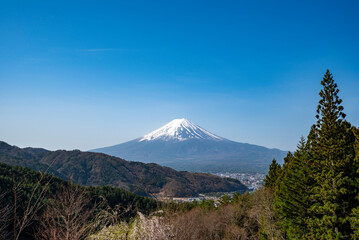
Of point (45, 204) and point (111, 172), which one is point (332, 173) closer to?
point (45, 204)

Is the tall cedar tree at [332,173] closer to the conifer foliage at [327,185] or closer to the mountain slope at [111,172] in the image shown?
the conifer foliage at [327,185]

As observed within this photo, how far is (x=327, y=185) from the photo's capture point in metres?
13.9

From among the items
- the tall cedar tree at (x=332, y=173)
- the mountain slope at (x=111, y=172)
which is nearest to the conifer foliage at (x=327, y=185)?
the tall cedar tree at (x=332, y=173)

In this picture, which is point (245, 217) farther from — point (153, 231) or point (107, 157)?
point (107, 157)

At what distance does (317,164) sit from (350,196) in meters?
2.39

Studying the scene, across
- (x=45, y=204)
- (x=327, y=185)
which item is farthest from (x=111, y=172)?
(x=327, y=185)

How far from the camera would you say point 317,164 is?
1525 centimetres

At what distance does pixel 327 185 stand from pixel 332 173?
30.4 inches

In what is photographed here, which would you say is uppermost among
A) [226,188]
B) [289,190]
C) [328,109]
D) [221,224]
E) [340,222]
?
[328,109]

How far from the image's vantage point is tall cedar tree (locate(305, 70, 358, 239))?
1356 centimetres

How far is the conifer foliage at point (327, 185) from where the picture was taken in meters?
13.6

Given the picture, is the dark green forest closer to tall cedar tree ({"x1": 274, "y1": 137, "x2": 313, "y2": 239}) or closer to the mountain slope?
tall cedar tree ({"x1": 274, "y1": 137, "x2": 313, "y2": 239})

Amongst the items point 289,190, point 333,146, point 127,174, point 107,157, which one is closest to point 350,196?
point 333,146

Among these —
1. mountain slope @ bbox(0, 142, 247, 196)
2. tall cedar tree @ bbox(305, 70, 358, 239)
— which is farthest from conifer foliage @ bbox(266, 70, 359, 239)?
mountain slope @ bbox(0, 142, 247, 196)
